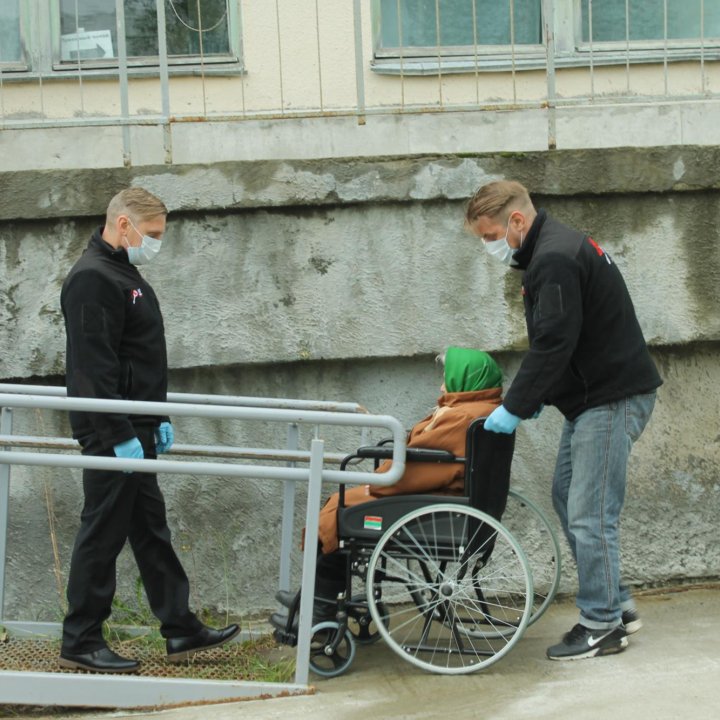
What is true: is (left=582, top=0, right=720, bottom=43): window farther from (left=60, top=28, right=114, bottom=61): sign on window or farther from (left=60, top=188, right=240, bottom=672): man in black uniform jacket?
(left=60, top=188, right=240, bottom=672): man in black uniform jacket

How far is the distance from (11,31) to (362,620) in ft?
14.5

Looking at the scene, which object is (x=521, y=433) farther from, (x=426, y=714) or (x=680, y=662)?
(x=426, y=714)

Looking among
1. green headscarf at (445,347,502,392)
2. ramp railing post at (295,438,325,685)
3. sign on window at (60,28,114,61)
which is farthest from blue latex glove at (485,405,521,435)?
sign on window at (60,28,114,61)

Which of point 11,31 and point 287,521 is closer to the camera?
point 287,521

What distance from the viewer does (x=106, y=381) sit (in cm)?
434

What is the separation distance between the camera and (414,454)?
4391mm

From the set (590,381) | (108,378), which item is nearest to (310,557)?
(108,378)

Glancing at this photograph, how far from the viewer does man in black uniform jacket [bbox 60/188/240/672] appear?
4.33m

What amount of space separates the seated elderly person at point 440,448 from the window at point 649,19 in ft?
11.3

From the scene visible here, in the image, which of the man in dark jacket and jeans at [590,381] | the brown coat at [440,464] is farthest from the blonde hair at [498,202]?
the brown coat at [440,464]

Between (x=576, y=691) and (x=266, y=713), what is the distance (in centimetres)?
109

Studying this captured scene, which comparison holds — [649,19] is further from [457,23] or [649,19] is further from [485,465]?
[485,465]

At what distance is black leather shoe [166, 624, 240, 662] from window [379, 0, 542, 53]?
3834 millimetres

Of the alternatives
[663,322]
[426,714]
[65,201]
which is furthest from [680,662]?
[65,201]
